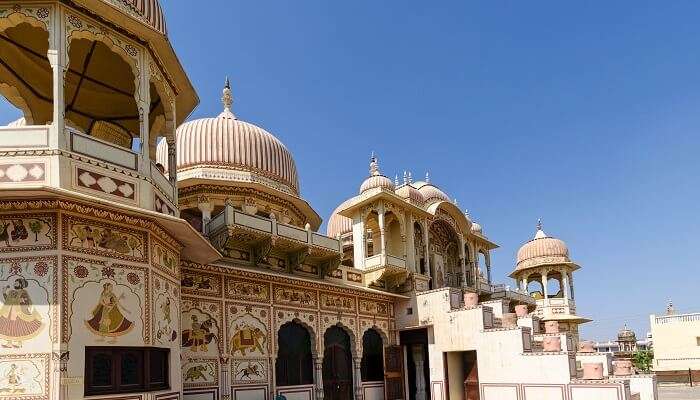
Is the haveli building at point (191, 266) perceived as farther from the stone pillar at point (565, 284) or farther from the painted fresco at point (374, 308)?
the stone pillar at point (565, 284)

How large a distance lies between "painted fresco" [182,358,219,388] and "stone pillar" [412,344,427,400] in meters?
9.28

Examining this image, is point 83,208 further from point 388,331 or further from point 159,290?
point 388,331

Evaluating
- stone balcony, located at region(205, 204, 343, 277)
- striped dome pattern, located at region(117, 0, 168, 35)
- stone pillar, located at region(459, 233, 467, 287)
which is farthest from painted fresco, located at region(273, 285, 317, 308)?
stone pillar, located at region(459, 233, 467, 287)

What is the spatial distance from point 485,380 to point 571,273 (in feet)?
78.2

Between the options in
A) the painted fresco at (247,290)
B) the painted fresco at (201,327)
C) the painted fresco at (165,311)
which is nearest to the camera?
the painted fresco at (165,311)

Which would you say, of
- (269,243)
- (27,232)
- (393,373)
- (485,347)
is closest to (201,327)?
(269,243)

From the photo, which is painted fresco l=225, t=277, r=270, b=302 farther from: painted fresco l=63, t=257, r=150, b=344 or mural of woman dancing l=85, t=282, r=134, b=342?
mural of woman dancing l=85, t=282, r=134, b=342

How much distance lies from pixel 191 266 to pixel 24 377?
620cm

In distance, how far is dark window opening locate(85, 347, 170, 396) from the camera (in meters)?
9.77

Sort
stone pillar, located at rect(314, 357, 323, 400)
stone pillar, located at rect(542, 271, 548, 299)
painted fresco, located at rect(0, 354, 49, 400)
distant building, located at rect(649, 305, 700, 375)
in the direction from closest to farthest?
1. painted fresco, located at rect(0, 354, 49, 400)
2. stone pillar, located at rect(314, 357, 323, 400)
3. distant building, located at rect(649, 305, 700, 375)
4. stone pillar, located at rect(542, 271, 548, 299)

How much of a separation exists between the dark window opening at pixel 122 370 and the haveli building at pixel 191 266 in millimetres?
29

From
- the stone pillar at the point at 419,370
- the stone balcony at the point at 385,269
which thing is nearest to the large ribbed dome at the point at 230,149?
the stone balcony at the point at 385,269

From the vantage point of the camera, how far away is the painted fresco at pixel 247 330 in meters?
16.1

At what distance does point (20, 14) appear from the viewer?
1020 cm
